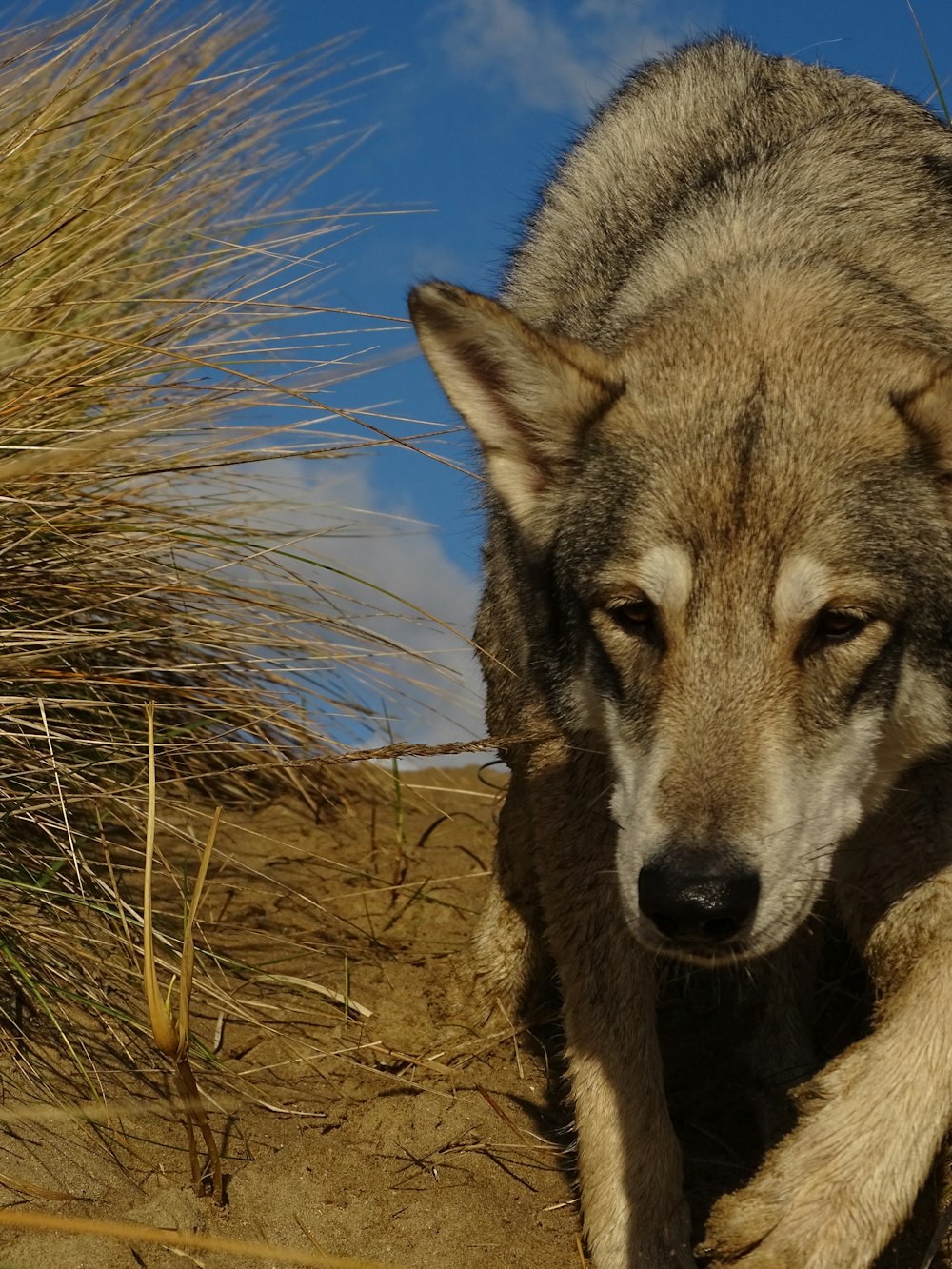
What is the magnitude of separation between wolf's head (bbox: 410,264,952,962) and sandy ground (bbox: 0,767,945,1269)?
96 centimetres

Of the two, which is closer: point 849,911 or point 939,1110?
point 939,1110

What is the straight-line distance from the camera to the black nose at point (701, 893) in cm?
270

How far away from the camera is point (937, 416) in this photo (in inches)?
125

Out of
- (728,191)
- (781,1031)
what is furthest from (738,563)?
(781,1031)

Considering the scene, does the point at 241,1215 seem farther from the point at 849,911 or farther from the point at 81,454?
the point at 81,454

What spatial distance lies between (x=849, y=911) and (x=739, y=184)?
2.09m

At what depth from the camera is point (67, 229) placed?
5.92 metres

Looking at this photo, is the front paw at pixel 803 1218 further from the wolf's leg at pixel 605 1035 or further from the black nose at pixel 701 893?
the black nose at pixel 701 893

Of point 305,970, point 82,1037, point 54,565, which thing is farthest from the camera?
point 54,565

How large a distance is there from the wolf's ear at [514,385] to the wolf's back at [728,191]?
47 centimetres

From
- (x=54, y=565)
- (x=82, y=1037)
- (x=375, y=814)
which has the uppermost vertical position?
(x=54, y=565)

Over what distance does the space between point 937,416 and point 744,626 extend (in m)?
0.69

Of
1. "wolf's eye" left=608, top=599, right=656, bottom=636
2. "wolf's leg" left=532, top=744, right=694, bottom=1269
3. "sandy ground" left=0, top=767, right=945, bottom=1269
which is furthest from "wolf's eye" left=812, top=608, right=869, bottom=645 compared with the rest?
"sandy ground" left=0, top=767, right=945, bottom=1269

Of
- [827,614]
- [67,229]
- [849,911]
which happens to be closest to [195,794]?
[67,229]
